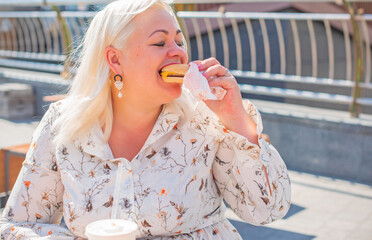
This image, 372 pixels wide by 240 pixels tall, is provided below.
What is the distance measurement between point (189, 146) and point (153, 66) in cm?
35

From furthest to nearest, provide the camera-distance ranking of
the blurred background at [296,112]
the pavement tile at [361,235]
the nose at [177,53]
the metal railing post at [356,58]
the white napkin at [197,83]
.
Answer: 1. the metal railing post at [356,58]
2. the blurred background at [296,112]
3. the pavement tile at [361,235]
4. the nose at [177,53]
5. the white napkin at [197,83]

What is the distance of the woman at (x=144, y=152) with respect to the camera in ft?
6.51

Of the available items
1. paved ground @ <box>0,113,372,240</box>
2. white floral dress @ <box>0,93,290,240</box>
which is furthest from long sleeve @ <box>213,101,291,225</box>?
paved ground @ <box>0,113,372,240</box>

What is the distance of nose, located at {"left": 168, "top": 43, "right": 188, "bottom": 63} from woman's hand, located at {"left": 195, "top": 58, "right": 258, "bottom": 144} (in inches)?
4.2

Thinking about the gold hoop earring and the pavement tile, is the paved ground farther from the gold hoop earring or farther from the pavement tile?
the gold hoop earring

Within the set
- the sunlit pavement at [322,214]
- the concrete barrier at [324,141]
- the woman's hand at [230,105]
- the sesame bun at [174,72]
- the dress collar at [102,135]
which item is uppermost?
the sesame bun at [174,72]

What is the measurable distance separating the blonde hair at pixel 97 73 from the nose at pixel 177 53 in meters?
0.17

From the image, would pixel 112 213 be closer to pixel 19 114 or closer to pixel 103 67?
pixel 103 67

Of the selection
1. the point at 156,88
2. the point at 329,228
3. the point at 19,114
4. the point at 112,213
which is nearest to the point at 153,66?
the point at 156,88

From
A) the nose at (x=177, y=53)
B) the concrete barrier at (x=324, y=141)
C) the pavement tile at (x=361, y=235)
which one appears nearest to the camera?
the nose at (x=177, y=53)

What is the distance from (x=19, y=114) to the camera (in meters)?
8.30

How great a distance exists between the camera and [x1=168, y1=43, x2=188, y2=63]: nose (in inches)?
79.7

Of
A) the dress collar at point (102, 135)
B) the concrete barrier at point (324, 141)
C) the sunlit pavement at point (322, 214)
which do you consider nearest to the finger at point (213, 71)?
the dress collar at point (102, 135)

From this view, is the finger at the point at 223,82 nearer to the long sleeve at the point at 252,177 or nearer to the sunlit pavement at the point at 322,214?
the long sleeve at the point at 252,177
